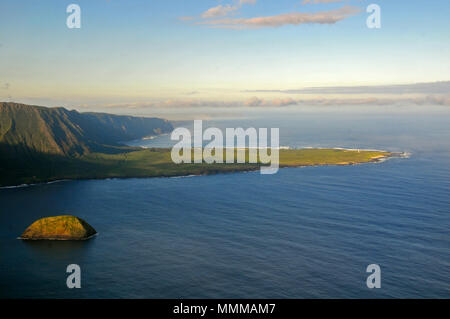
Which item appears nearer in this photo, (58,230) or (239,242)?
(239,242)

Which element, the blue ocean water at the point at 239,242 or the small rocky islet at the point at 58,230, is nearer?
the blue ocean water at the point at 239,242

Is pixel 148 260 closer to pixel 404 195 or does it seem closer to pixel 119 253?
pixel 119 253

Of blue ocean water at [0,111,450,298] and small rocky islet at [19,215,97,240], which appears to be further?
small rocky islet at [19,215,97,240]
